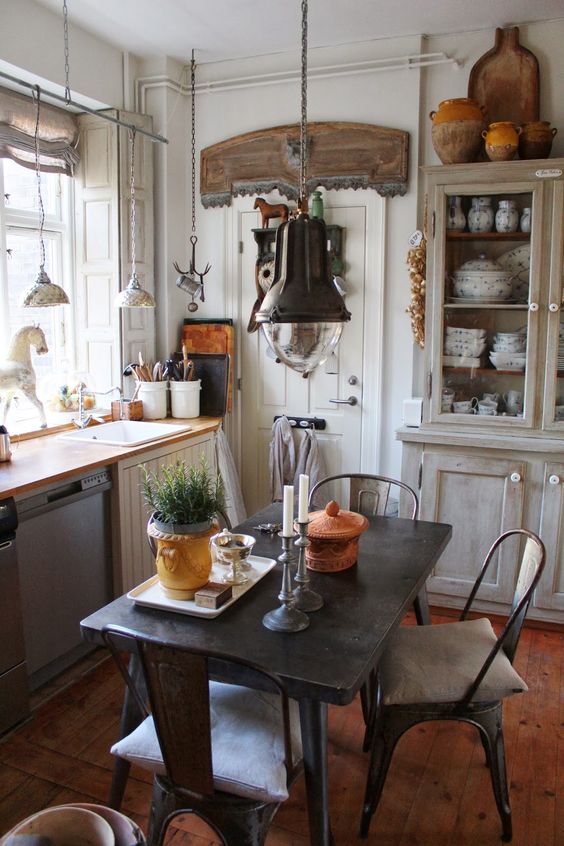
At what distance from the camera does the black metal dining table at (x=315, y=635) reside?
5.12 ft

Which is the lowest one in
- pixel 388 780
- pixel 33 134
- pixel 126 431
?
pixel 388 780

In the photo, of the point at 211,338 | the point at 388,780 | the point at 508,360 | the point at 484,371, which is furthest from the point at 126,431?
the point at 388,780

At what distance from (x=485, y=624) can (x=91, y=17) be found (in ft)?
10.5

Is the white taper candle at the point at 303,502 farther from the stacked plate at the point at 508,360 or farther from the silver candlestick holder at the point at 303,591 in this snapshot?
the stacked plate at the point at 508,360

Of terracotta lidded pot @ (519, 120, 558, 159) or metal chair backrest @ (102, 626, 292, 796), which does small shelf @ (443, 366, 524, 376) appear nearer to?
terracotta lidded pot @ (519, 120, 558, 159)

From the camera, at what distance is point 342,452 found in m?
3.98

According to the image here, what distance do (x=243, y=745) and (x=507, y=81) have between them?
10.6 feet

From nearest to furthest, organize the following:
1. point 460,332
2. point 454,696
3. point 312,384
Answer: point 454,696 → point 460,332 → point 312,384

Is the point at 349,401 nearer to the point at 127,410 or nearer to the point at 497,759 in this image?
the point at 127,410

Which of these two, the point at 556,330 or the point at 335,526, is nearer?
the point at 335,526

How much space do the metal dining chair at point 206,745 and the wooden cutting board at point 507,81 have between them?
3.01m

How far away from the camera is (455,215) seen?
330 cm

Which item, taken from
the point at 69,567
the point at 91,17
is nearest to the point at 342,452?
the point at 69,567

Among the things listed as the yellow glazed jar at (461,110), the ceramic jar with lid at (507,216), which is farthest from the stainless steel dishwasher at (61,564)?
the yellow glazed jar at (461,110)
